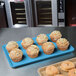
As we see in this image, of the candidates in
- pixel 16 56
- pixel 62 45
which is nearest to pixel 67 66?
pixel 62 45

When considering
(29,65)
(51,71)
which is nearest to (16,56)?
(29,65)

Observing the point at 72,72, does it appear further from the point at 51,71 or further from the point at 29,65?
the point at 29,65

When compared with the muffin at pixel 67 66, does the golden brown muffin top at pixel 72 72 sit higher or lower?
lower

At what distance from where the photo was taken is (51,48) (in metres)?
Result: 0.93

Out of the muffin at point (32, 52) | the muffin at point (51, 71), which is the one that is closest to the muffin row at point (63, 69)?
the muffin at point (51, 71)

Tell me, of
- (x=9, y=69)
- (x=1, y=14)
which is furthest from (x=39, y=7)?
(x=9, y=69)

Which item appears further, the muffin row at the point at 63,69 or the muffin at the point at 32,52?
the muffin at the point at 32,52

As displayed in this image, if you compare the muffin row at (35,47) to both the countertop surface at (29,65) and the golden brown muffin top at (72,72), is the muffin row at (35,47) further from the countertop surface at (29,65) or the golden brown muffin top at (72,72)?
the golden brown muffin top at (72,72)

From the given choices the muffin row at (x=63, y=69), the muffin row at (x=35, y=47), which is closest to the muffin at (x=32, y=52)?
the muffin row at (x=35, y=47)

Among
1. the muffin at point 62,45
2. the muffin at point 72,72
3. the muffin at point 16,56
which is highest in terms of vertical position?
the muffin at point 62,45

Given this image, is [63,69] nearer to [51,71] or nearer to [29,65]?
[51,71]

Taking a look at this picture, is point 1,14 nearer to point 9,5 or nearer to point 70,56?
point 9,5

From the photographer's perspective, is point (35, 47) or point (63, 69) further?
point (35, 47)

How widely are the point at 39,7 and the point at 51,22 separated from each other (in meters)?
0.28
